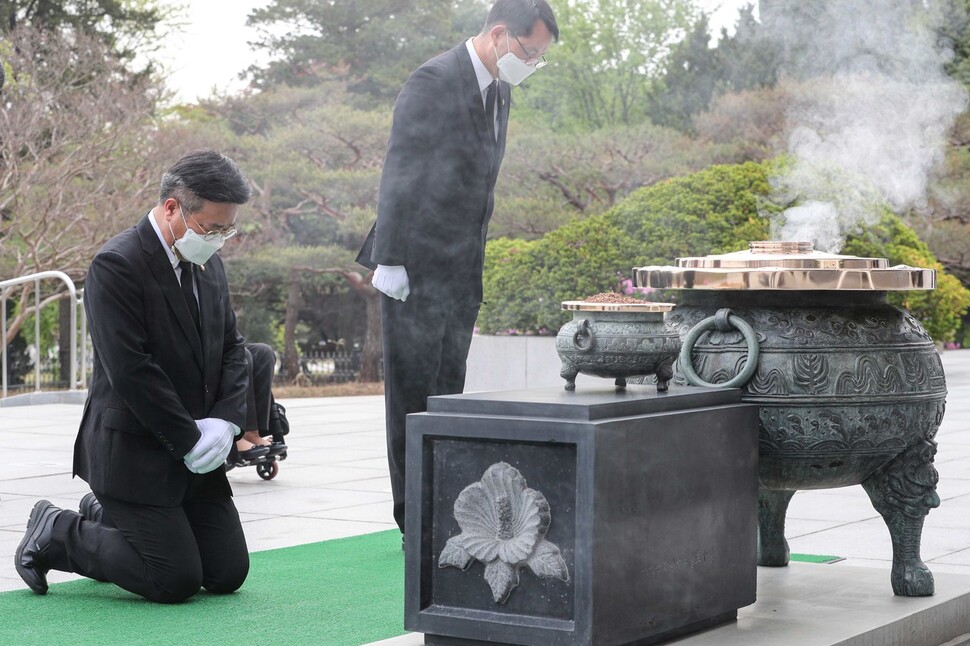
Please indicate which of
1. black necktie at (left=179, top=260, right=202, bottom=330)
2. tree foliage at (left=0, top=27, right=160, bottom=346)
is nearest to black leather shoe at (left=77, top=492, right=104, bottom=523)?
black necktie at (left=179, top=260, right=202, bottom=330)

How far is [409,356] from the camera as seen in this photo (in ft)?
13.6

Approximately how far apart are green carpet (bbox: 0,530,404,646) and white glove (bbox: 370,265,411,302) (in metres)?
0.86

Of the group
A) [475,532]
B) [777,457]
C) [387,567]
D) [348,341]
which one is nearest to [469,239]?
[387,567]

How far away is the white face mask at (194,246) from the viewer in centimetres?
356

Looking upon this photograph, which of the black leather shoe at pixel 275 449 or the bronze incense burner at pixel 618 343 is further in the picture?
the black leather shoe at pixel 275 449

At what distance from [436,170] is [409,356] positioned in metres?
0.60

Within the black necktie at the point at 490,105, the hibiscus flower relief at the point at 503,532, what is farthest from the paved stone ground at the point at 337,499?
the black necktie at the point at 490,105

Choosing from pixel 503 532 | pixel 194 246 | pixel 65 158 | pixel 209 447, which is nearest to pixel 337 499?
pixel 209 447

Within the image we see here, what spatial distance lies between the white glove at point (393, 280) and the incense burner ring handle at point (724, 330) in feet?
3.59

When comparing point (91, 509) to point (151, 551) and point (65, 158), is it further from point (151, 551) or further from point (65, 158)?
point (65, 158)

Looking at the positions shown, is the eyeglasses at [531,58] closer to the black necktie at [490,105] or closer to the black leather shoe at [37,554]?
the black necktie at [490,105]

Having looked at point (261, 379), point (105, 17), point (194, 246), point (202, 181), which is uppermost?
point (105, 17)

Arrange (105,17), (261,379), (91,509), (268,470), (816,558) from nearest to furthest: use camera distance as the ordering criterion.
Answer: (91,509), (816,558), (261,379), (268,470), (105,17)

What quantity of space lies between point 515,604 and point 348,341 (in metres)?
19.8
